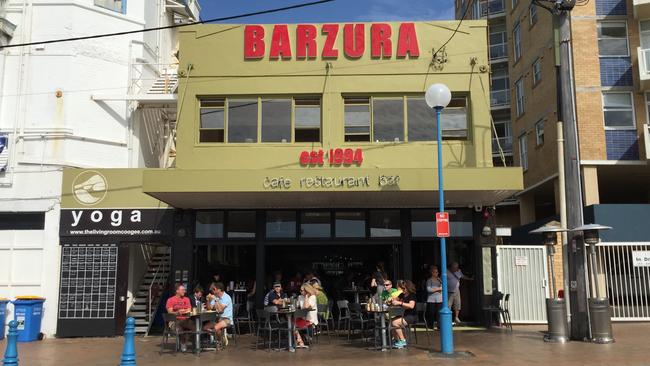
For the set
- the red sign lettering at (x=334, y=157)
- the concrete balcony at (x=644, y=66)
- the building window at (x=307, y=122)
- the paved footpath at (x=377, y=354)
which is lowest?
the paved footpath at (x=377, y=354)

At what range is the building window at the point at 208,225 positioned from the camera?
15.6 metres

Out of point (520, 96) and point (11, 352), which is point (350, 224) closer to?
point (11, 352)

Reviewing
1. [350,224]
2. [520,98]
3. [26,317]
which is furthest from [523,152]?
[26,317]

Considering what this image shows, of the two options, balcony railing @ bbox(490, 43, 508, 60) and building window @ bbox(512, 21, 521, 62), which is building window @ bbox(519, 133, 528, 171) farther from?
balcony railing @ bbox(490, 43, 508, 60)

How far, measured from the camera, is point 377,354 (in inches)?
439

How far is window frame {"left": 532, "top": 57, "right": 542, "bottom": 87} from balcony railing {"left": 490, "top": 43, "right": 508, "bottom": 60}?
13646 millimetres

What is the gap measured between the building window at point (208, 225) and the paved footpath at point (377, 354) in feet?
10.3

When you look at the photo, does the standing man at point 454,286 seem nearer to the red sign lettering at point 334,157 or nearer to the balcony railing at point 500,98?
the red sign lettering at point 334,157

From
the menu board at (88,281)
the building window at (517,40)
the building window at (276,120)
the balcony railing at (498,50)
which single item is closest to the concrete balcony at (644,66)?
the building window at (517,40)

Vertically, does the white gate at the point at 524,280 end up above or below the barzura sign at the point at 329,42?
below

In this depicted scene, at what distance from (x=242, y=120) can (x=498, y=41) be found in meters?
30.9

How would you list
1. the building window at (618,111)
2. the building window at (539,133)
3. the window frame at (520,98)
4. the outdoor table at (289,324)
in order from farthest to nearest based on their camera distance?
1. the window frame at (520,98)
2. the building window at (539,133)
3. the building window at (618,111)
4. the outdoor table at (289,324)

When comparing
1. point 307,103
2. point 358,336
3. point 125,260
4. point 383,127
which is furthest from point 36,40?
point 358,336

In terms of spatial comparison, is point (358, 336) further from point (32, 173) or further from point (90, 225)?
point (32, 173)
